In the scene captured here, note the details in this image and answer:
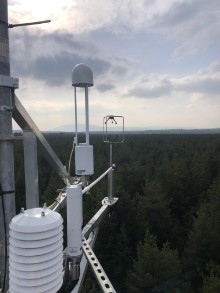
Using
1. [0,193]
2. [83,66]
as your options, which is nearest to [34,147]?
[0,193]

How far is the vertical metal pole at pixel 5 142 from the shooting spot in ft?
8.11

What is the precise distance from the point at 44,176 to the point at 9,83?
22362 mm

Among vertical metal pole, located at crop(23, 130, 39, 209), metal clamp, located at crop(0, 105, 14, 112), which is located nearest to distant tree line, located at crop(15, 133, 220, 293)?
vertical metal pole, located at crop(23, 130, 39, 209)

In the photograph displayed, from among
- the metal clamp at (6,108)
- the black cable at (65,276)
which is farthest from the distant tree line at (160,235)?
the metal clamp at (6,108)

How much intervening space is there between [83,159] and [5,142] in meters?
1.68

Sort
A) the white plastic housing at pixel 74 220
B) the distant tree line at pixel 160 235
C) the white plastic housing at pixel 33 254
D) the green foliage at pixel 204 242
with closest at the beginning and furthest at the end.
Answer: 1. the white plastic housing at pixel 33 254
2. the white plastic housing at pixel 74 220
3. the distant tree line at pixel 160 235
4. the green foliage at pixel 204 242

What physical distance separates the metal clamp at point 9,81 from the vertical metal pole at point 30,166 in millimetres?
497

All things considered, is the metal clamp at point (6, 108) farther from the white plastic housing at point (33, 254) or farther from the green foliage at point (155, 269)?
the green foliage at point (155, 269)

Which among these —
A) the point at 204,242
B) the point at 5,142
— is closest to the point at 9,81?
the point at 5,142

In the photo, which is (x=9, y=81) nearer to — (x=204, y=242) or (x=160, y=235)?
(x=204, y=242)

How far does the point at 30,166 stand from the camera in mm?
2814

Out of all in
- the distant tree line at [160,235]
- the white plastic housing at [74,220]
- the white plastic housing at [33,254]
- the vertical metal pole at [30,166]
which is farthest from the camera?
the distant tree line at [160,235]

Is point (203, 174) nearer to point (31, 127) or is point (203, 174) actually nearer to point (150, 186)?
point (150, 186)

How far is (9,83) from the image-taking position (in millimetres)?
2475
